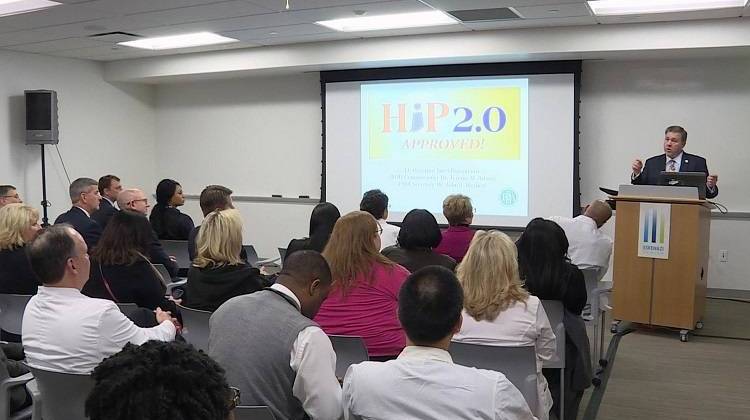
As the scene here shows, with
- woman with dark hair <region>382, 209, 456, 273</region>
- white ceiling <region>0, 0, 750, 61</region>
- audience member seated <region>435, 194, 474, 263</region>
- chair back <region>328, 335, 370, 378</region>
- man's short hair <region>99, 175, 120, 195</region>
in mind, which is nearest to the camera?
chair back <region>328, 335, 370, 378</region>

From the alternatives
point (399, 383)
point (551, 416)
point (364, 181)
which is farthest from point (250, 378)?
point (364, 181)

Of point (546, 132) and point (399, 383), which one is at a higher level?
point (546, 132)

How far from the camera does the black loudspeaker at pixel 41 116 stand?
885 cm

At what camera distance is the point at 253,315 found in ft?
7.00

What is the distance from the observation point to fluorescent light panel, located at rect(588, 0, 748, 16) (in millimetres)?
6309

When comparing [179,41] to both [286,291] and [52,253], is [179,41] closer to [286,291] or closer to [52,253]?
[52,253]

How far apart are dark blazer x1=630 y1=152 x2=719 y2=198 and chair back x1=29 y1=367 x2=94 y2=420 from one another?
541cm

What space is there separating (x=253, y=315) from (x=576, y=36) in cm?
607

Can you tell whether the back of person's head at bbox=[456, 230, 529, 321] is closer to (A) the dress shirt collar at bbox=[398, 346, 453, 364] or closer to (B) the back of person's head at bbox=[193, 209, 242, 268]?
(A) the dress shirt collar at bbox=[398, 346, 453, 364]

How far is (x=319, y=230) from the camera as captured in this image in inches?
174

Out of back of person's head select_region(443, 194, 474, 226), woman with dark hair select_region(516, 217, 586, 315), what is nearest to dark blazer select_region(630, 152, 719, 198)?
back of person's head select_region(443, 194, 474, 226)

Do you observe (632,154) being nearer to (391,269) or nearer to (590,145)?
(590,145)

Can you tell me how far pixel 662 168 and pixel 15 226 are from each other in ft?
18.5

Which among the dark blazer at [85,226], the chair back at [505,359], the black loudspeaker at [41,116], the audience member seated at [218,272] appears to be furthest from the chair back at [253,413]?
the black loudspeaker at [41,116]
